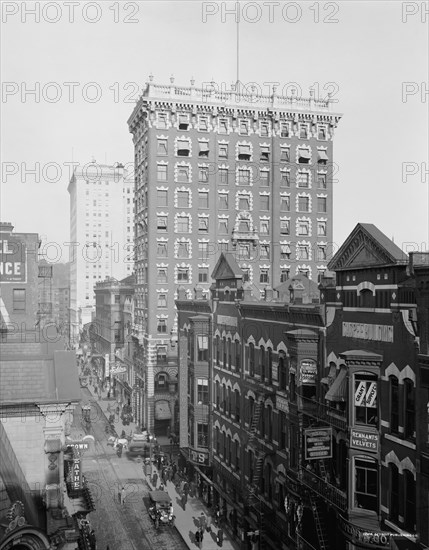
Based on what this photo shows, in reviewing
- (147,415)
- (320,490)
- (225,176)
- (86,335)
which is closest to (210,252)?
(225,176)

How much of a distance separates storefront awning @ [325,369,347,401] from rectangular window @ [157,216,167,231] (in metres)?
39.0

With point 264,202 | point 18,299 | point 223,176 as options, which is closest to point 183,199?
point 223,176

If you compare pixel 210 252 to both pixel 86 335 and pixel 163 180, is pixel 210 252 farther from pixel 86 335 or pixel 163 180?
pixel 86 335

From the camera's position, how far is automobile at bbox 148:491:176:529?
37.9 metres

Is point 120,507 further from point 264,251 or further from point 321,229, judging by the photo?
point 321,229

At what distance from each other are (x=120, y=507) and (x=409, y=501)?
26.4 meters

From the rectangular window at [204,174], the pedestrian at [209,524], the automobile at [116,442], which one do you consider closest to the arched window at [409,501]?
the pedestrian at [209,524]

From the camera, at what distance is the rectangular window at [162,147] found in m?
60.2

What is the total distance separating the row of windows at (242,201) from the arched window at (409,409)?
43.3 metres

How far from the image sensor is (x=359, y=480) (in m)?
22.6

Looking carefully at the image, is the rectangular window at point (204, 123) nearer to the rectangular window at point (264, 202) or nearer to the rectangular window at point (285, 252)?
the rectangular window at point (264, 202)

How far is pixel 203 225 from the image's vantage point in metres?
61.8

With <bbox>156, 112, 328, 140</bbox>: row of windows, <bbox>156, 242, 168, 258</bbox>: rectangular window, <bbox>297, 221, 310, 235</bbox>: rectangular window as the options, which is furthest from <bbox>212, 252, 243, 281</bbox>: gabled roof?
<bbox>297, 221, 310, 235</bbox>: rectangular window

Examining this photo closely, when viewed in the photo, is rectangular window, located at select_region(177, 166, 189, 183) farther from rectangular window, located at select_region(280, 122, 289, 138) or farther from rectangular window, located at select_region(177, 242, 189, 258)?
rectangular window, located at select_region(280, 122, 289, 138)
